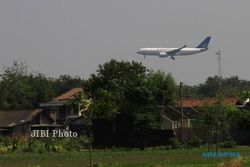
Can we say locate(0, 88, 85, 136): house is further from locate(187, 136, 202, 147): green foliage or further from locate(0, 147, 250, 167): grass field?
locate(0, 147, 250, 167): grass field

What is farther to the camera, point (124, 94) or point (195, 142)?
point (124, 94)

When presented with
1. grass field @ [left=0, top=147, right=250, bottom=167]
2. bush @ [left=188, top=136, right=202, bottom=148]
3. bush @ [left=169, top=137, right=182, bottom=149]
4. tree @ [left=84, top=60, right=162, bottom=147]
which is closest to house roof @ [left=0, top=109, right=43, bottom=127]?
tree @ [left=84, top=60, right=162, bottom=147]

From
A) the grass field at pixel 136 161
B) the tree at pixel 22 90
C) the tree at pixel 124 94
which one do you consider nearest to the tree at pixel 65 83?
the tree at pixel 22 90

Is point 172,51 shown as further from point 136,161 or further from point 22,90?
point 136,161

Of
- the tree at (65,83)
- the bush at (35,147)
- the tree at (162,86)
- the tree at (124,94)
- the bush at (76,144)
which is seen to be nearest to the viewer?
the bush at (35,147)

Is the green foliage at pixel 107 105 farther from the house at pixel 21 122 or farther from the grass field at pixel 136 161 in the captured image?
the grass field at pixel 136 161

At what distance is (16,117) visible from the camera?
300ft

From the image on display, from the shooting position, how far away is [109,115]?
69438 mm

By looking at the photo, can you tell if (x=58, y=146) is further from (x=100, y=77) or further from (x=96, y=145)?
(x=100, y=77)

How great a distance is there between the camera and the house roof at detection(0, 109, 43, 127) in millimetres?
89750

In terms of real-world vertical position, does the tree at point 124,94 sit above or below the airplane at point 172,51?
below

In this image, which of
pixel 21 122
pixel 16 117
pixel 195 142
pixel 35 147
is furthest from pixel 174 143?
pixel 16 117

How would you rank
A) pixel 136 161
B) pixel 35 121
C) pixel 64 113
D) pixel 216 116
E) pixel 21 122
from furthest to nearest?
pixel 64 113, pixel 35 121, pixel 21 122, pixel 216 116, pixel 136 161

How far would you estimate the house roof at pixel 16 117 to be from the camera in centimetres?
8975
